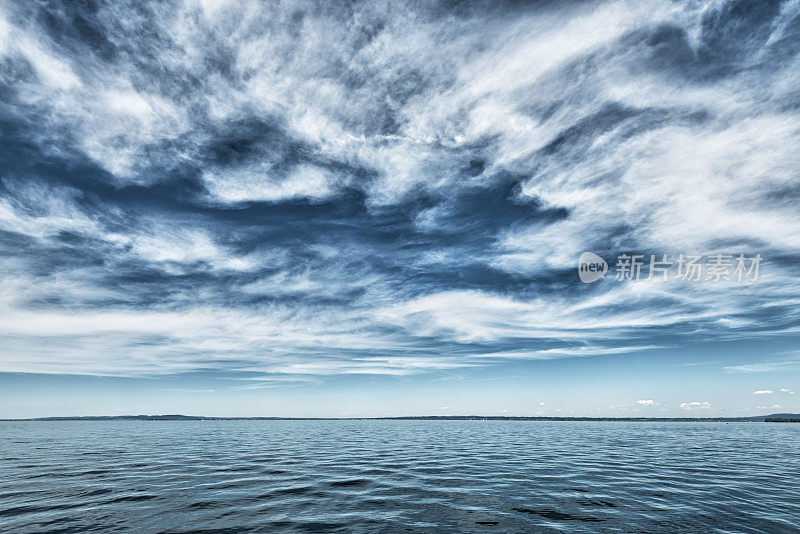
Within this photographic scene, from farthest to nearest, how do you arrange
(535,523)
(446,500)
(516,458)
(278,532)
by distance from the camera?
(516,458), (446,500), (535,523), (278,532)

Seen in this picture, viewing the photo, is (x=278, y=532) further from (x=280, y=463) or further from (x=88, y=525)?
(x=280, y=463)

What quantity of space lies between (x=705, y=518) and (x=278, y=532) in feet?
48.9

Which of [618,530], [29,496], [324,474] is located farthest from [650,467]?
[29,496]

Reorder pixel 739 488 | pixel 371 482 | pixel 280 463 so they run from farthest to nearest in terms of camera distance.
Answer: pixel 280 463 < pixel 371 482 < pixel 739 488

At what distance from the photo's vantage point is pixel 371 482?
65.6 feet

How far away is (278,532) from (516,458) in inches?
970

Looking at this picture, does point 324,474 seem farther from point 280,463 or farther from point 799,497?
point 799,497

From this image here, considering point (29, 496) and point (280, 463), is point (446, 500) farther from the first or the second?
point (29, 496)

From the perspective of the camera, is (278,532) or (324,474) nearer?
(278,532)

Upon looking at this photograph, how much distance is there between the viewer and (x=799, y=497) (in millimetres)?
16688

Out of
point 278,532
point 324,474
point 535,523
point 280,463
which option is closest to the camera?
point 278,532

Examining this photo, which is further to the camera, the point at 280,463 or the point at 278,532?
the point at 280,463

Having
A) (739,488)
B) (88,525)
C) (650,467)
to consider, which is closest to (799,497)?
(739,488)

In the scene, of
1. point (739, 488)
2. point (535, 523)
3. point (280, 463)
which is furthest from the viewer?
point (280, 463)
